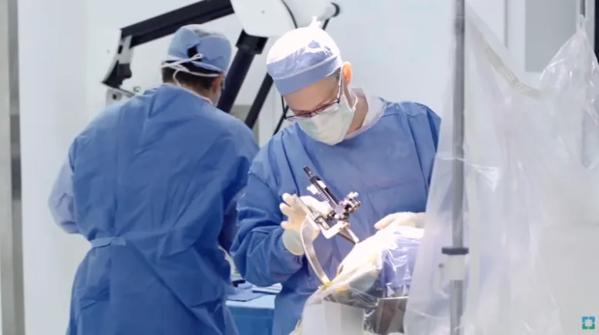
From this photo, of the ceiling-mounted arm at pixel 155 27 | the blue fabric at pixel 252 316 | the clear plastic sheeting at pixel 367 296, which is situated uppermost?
the ceiling-mounted arm at pixel 155 27

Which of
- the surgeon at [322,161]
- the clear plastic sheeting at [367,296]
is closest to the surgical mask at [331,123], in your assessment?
the surgeon at [322,161]

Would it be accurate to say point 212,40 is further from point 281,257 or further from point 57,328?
point 57,328

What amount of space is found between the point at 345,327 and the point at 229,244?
26.2 inches

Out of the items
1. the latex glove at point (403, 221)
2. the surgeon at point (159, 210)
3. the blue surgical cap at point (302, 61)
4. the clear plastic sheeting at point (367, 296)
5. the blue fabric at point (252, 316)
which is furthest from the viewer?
the blue fabric at point (252, 316)

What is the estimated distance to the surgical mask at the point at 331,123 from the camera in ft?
4.28

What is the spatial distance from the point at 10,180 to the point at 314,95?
723 millimetres

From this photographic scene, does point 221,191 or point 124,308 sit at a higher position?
point 221,191

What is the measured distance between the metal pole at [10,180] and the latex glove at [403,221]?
841mm

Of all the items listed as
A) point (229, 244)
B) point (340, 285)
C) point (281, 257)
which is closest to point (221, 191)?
point (229, 244)

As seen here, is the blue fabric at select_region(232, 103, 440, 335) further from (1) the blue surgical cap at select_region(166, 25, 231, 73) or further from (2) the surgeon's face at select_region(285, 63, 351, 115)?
(1) the blue surgical cap at select_region(166, 25, 231, 73)

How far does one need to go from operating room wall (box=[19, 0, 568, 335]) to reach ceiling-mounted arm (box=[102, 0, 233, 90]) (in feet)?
0.43

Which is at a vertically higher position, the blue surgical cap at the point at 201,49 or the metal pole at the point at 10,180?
the blue surgical cap at the point at 201,49

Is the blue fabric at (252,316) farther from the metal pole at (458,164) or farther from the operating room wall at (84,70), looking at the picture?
the metal pole at (458,164)

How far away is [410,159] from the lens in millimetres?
1349
